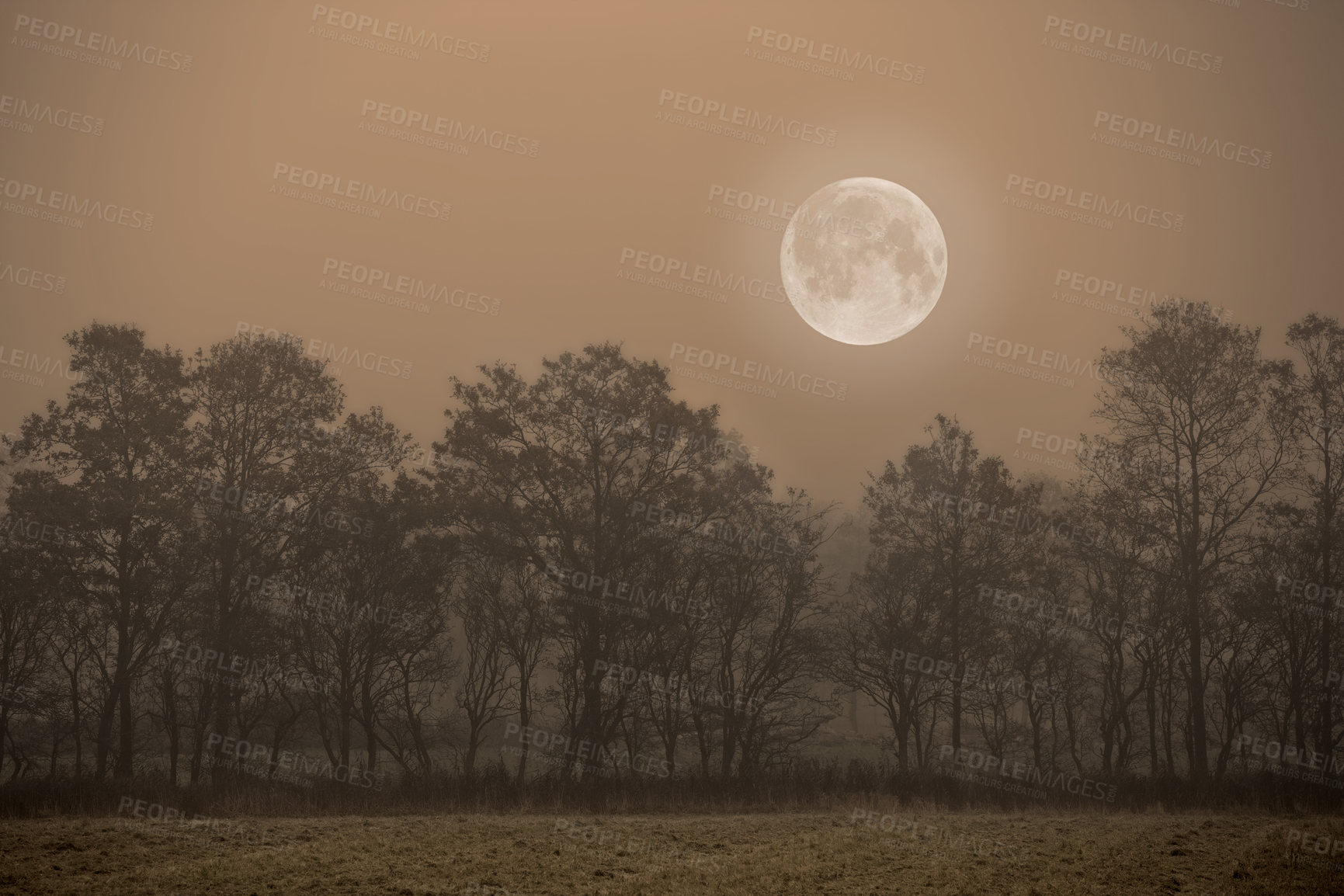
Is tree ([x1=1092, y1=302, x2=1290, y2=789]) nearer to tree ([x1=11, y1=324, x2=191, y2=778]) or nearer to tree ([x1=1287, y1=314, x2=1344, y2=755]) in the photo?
tree ([x1=1287, y1=314, x2=1344, y2=755])

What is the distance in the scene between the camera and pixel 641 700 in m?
27.6

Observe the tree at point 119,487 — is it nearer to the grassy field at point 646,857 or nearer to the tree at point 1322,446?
the grassy field at point 646,857

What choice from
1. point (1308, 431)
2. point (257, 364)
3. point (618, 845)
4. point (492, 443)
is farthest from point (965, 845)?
point (257, 364)

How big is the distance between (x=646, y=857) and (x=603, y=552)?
14777 millimetres

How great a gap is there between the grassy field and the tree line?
983 cm

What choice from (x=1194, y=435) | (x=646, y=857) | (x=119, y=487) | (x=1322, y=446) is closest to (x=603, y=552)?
(x=646, y=857)

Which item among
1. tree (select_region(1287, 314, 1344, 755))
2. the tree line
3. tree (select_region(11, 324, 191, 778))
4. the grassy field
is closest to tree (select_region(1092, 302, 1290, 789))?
the tree line

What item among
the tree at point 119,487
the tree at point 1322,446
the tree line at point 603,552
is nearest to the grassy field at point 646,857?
the tree line at point 603,552

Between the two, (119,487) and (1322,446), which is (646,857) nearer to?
(119,487)

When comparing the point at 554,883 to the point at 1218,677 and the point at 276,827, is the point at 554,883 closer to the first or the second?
the point at 276,827

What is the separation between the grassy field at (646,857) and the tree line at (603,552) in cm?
983

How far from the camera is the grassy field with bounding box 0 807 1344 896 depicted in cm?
1110

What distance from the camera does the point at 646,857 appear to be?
527 inches

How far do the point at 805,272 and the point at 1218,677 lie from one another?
34.9m
